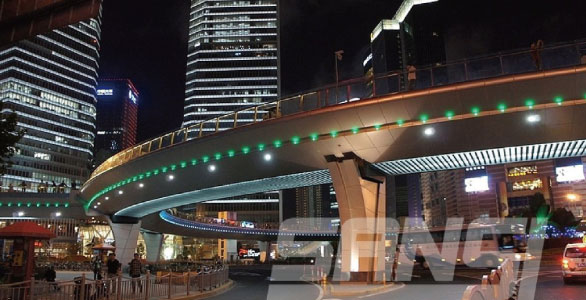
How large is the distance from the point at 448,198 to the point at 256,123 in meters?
149

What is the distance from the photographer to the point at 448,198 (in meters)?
163

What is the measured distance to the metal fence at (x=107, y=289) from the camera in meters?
13.5

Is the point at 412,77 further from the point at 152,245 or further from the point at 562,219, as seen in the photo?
the point at 152,245

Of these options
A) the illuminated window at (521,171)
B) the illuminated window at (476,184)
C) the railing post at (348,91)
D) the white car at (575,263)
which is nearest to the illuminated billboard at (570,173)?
the illuminated window at (476,184)

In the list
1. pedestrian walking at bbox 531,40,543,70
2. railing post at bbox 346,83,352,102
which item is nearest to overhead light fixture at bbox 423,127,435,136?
railing post at bbox 346,83,352,102

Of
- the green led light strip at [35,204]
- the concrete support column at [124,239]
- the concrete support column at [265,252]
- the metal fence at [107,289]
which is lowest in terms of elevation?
the concrete support column at [265,252]

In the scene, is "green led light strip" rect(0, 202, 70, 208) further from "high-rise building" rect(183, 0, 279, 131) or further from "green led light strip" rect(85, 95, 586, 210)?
"high-rise building" rect(183, 0, 279, 131)

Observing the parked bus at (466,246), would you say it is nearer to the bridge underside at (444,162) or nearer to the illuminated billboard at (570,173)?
the illuminated billboard at (570,173)

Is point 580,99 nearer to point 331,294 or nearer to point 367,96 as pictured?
point 367,96

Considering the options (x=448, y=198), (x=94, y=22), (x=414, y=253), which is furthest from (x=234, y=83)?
(x=414, y=253)

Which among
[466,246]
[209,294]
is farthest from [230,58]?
[209,294]

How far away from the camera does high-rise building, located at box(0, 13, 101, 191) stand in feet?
484

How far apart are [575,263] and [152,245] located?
70589mm

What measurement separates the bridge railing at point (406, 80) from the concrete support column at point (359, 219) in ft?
12.5
